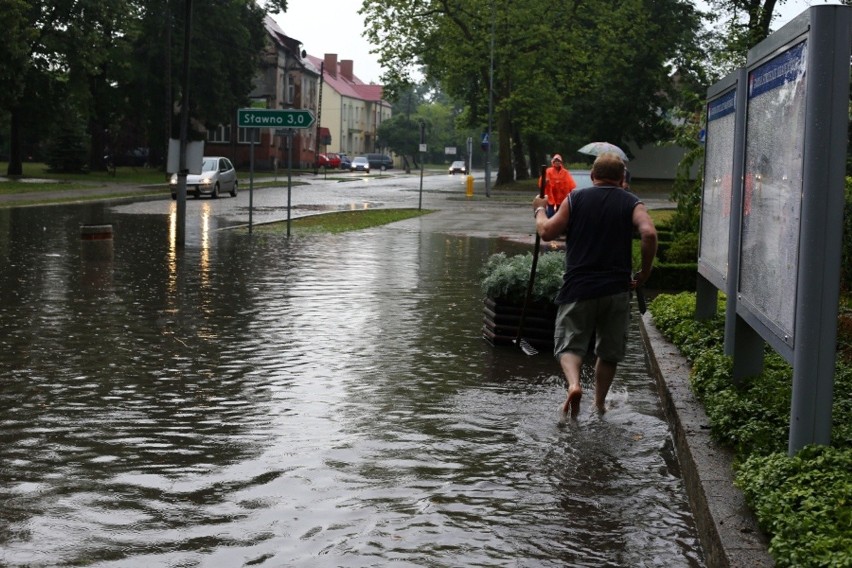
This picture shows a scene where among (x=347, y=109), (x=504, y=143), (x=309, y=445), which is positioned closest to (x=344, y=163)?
(x=347, y=109)

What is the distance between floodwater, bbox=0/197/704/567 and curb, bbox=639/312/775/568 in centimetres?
13

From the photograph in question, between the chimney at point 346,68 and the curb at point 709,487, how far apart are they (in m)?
151

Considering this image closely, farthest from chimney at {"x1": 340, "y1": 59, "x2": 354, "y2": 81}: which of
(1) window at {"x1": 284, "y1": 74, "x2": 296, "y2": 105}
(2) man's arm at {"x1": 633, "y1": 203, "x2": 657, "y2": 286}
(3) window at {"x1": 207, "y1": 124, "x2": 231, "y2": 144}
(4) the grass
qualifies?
(2) man's arm at {"x1": 633, "y1": 203, "x2": 657, "y2": 286}

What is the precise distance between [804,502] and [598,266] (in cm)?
346

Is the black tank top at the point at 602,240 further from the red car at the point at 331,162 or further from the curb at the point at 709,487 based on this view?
the red car at the point at 331,162

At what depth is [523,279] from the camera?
10.8 metres

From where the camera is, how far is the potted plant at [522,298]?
35.4 feet

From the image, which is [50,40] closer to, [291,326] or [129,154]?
[129,154]

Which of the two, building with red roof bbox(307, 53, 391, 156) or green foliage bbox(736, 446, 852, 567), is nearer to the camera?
green foliage bbox(736, 446, 852, 567)

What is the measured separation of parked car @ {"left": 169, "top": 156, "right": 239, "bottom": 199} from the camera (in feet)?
145

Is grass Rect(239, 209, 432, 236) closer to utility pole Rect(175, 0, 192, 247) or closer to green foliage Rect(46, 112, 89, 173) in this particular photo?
utility pole Rect(175, 0, 192, 247)

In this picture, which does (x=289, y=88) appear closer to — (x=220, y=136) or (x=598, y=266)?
(x=220, y=136)

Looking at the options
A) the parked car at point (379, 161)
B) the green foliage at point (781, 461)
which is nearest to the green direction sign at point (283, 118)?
the green foliage at point (781, 461)

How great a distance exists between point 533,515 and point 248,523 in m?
1.27
